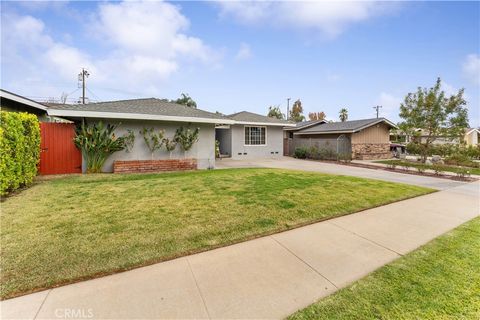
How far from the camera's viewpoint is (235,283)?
252 cm

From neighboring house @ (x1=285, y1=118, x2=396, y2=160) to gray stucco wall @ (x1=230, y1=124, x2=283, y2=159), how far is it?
296cm

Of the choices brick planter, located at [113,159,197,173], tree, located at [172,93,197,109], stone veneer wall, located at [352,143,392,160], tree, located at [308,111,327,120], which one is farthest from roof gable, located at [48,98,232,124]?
tree, located at [308,111,327,120]

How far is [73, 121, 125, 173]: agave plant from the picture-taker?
8.92m

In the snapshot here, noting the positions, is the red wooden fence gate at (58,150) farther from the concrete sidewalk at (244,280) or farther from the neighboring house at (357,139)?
the neighboring house at (357,139)

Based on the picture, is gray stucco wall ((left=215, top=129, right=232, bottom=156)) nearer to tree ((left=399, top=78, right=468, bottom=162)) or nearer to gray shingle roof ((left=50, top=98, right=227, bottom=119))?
gray shingle roof ((left=50, top=98, right=227, bottom=119))

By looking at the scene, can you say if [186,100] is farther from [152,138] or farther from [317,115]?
[317,115]

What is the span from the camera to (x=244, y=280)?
2.58 m

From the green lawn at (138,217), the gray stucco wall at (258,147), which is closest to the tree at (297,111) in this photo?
the gray stucco wall at (258,147)

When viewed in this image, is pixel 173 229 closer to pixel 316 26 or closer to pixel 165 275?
pixel 165 275

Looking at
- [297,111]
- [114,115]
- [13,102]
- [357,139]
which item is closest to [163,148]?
[114,115]

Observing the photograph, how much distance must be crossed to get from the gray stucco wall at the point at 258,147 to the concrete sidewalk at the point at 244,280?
13.4 m

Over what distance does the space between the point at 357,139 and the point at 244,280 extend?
1878 cm

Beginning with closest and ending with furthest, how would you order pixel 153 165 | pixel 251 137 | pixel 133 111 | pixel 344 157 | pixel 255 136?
pixel 133 111 < pixel 153 165 < pixel 344 157 < pixel 251 137 < pixel 255 136

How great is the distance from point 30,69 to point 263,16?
51.9ft
